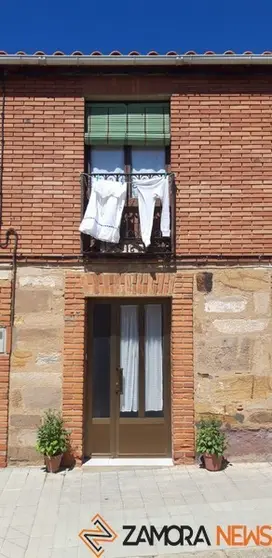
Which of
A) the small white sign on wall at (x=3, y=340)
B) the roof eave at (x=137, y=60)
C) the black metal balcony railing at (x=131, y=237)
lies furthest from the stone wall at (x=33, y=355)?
the roof eave at (x=137, y=60)

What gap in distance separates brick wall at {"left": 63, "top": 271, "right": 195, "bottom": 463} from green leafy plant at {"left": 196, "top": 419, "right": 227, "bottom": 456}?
207 mm

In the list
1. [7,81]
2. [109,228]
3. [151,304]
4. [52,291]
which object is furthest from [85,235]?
[7,81]

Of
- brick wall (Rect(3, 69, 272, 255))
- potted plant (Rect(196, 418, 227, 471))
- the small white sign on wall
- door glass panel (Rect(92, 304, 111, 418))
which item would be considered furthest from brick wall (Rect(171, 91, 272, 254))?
the small white sign on wall

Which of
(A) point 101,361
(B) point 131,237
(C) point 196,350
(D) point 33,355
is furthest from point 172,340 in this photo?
(D) point 33,355

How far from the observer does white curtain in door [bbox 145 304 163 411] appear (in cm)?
670

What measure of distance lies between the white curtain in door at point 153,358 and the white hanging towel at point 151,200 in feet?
3.96

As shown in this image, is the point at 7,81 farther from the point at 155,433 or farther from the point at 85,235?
the point at 155,433

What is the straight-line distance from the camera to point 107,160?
7039mm

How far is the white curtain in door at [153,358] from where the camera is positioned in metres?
6.70

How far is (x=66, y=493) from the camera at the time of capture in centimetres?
536

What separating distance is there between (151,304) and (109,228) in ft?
4.39

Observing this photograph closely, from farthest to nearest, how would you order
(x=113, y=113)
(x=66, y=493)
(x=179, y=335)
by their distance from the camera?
(x=113, y=113)
(x=179, y=335)
(x=66, y=493)

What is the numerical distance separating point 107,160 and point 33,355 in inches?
126

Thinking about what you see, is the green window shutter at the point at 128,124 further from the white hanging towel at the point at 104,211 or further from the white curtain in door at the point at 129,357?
the white curtain in door at the point at 129,357
